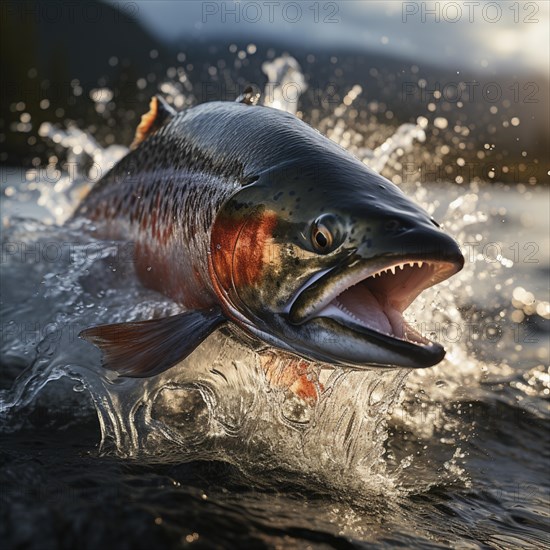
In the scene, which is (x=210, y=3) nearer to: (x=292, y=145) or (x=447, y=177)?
(x=447, y=177)

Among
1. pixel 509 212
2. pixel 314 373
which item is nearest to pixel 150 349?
pixel 314 373

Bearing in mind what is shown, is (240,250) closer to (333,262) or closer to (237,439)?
(333,262)

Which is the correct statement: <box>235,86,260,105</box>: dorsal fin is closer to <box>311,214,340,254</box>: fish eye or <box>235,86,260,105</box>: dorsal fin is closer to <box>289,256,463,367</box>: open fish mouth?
<box>311,214,340,254</box>: fish eye

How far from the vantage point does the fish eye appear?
9.27 ft

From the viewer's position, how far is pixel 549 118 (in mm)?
7758

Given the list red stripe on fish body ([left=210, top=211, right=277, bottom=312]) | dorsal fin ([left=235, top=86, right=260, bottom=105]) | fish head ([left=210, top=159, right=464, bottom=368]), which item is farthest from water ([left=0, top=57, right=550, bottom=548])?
dorsal fin ([left=235, top=86, right=260, bottom=105])

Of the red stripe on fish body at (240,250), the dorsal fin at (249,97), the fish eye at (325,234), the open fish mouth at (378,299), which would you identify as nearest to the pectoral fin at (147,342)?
the red stripe on fish body at (240,250)

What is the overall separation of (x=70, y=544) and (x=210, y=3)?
6659 millimetres

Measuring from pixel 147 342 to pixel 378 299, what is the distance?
1189 millimetres

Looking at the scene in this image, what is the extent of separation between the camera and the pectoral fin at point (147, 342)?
10.9ft

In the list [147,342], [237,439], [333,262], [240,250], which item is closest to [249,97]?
[240,250]

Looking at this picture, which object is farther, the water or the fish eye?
the fish eye

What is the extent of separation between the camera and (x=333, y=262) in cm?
279

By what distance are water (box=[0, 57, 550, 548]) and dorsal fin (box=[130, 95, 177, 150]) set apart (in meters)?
0.88
